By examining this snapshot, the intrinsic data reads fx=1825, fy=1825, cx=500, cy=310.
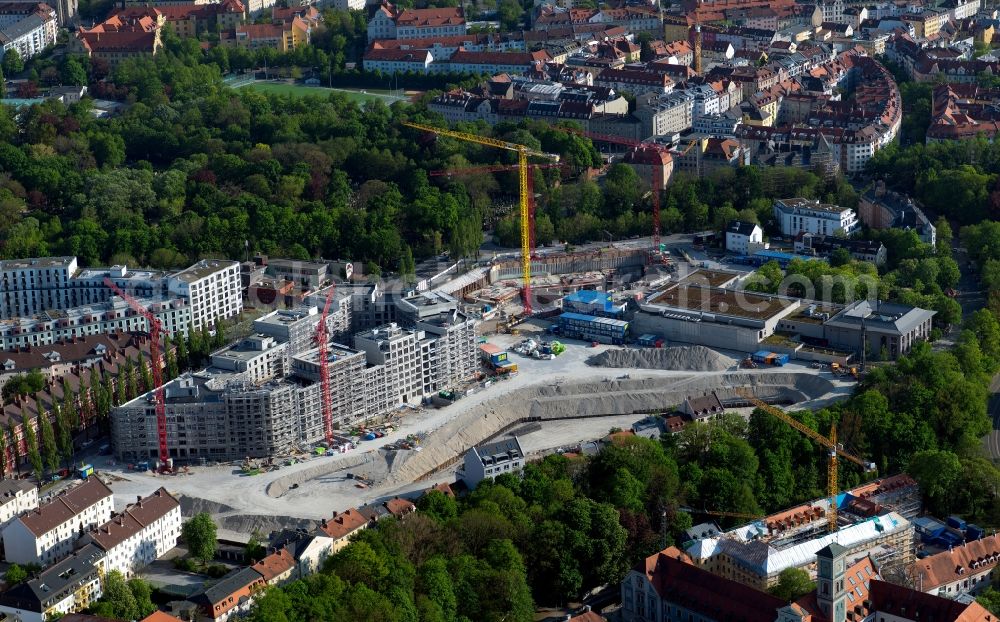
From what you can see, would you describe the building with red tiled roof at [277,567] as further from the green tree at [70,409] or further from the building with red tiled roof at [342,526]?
the green tree at [70,409]

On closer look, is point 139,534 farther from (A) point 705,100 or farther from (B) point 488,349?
(A) point 705,100

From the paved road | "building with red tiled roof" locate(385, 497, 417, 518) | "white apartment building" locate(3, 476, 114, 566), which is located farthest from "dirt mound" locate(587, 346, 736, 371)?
"white apartment building" locate(3, 476, 114, 566)

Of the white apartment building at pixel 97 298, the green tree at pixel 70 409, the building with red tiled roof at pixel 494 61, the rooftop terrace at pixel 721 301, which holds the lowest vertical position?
the green tree at pixel 70 409

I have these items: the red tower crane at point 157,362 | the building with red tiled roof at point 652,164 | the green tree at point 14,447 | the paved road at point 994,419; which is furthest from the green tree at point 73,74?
the paved road at point 994,419

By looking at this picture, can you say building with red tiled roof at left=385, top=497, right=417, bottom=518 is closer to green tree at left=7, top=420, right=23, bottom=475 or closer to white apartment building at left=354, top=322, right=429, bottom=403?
white apartment building at left=354, top=322, right=429, bottom=403

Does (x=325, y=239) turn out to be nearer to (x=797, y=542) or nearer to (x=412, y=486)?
(x=412, y=486)

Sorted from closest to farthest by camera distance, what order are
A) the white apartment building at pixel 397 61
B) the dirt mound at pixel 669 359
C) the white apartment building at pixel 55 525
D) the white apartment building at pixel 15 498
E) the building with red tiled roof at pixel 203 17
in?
the white apartment building at pixel 55 525 → the white apartment building at pixel 15 498 → the dirt mound at pixel 669 359 → the white apartment building at pixel 397 61 → the building with red tiled roof at pixel 203 17

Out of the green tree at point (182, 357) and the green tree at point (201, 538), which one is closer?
the green tree at point (201, 538)

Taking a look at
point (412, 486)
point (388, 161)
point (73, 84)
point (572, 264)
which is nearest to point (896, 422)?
point (412, 486)
